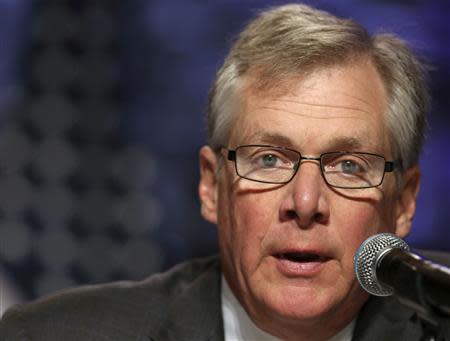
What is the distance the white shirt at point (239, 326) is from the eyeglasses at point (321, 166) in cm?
45

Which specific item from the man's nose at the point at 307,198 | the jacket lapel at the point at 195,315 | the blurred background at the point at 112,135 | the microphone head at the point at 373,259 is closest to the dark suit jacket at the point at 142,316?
the jacket lapel at the point at 195,315

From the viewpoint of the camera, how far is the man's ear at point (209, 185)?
2.73m

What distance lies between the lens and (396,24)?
3883 mm

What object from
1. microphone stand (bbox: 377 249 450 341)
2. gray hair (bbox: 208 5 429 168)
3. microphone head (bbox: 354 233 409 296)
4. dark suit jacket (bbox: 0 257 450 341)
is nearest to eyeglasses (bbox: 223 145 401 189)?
gray hair (bbox: 208 5 429 168)

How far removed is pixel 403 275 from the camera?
1.68 m

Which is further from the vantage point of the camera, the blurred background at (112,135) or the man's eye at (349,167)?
the blurred background at (112,135)

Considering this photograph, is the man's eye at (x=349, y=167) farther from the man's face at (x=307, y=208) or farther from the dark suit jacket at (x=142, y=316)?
the dark suit jacket at (x=142, y=316)

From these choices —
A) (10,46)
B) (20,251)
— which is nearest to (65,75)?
(10,46)

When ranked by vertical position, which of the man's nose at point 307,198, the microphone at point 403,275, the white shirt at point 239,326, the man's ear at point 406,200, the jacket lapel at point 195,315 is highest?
the microphone at point 403,275

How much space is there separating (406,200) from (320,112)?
490mm

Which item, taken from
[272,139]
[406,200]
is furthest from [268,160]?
[406,200]

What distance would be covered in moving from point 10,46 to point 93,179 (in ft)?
2.41

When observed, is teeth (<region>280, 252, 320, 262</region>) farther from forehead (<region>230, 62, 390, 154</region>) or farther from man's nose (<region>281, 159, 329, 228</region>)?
forehead (<region>230, 62, 390, 154</region>)

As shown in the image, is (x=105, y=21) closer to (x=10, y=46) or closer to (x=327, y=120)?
(x=10, y=46)
